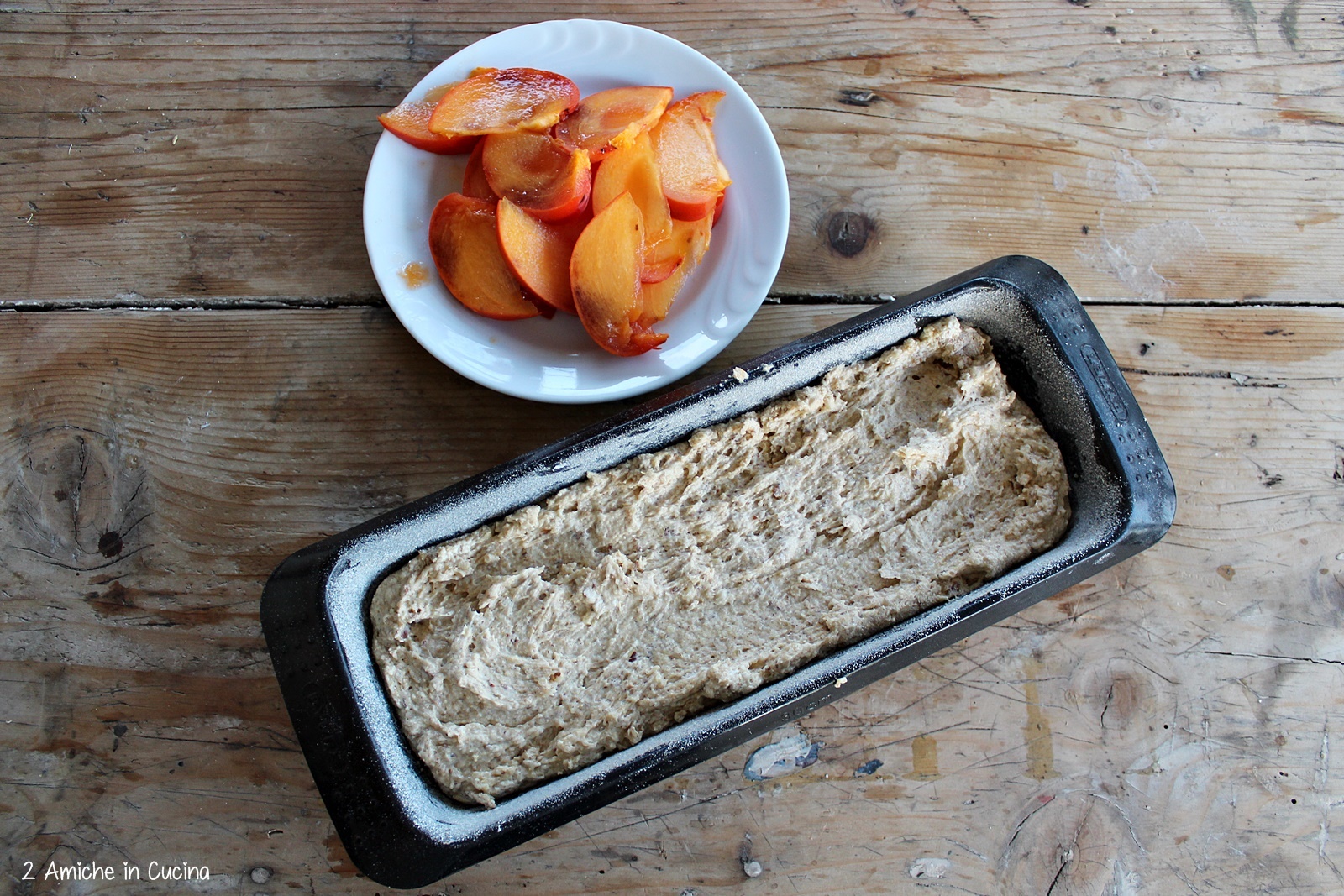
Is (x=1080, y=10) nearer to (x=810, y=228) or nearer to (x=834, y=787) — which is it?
(x=810, y=228)

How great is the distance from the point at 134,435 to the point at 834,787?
1145 millimetres

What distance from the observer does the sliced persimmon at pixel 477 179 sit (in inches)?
44.1

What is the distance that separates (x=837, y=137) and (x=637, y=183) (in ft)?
1.34

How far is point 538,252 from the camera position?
3.56 feet

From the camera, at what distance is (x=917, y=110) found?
1308mm

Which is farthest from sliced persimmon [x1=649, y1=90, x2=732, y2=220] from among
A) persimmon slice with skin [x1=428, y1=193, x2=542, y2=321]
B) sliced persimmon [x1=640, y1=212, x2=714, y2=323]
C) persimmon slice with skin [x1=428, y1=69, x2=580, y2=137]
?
persimmon slice with skin [x1=428, y1=193, x2=542, y2=321]

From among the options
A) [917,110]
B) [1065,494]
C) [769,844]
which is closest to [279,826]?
[769,844]

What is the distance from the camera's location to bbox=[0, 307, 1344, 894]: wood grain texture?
1.14 metres

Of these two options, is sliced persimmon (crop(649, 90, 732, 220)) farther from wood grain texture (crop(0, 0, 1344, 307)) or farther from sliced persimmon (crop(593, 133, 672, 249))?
wood grain texture (crop(0, 0, 1344, 307))

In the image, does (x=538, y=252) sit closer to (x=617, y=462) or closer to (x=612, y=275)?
(x=612, y=275)

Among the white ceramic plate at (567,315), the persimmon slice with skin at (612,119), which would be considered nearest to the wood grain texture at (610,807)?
the white ceramic plate at (567,315)

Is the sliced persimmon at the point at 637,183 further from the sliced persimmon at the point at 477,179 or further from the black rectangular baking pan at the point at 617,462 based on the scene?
the black rectangular baking pan at the point at 617,462

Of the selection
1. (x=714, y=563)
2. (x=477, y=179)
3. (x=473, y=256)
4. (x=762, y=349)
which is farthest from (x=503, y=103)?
(x=714, y=563)

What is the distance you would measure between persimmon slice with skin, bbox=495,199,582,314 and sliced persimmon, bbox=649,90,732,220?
14 cm
